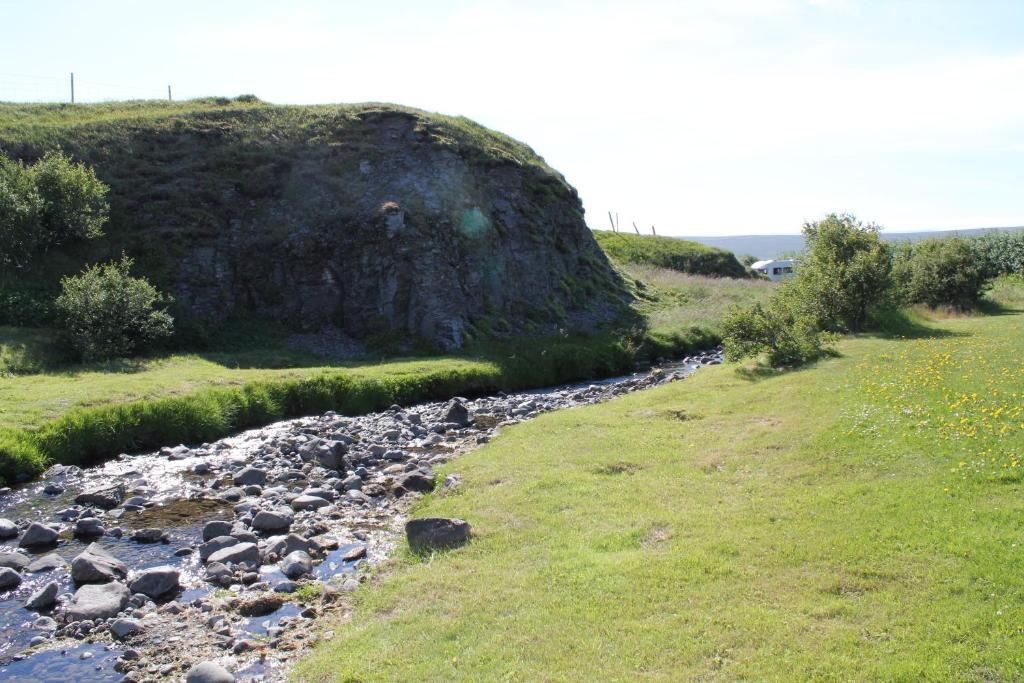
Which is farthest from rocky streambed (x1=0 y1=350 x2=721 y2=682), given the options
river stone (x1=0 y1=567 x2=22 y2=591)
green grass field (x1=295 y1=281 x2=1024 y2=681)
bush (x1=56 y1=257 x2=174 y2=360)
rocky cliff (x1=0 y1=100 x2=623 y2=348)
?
rocky cliff (x1=0 y1=100 x2=623 y2=348)

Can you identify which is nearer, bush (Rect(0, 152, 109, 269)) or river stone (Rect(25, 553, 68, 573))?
river stone (Rect(25, 553, 68, 573))

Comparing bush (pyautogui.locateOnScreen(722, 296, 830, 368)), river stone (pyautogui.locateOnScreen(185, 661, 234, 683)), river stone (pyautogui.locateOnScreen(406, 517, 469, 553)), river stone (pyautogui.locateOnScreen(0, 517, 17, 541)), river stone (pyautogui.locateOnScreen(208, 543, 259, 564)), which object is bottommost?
river stone (pyautogui.locateOnScreen(0, 517, 17, 541))

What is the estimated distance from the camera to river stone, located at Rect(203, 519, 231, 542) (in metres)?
15.1

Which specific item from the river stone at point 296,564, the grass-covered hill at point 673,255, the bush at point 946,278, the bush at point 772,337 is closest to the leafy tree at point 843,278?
the bush at point 772,337

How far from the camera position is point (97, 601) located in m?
12.0

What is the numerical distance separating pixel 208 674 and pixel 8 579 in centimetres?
600

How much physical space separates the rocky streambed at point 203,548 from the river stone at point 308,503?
25 millimetres

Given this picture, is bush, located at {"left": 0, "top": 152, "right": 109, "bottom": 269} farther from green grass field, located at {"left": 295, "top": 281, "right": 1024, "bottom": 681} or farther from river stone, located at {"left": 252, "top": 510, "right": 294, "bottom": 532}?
green grass field, located at {"left": 295, "top": 281, "right": 1024, "bottom": 681}

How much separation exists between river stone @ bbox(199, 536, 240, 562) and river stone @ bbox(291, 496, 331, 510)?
8.02 feet

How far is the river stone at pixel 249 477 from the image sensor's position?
19125mm

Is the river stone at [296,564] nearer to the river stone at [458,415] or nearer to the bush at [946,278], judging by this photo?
the river stone at [458,415]

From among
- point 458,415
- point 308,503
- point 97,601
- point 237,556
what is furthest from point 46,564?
point 458,415

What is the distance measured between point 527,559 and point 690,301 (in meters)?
49.5

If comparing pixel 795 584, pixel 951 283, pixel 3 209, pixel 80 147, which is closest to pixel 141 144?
pixel 80 147
